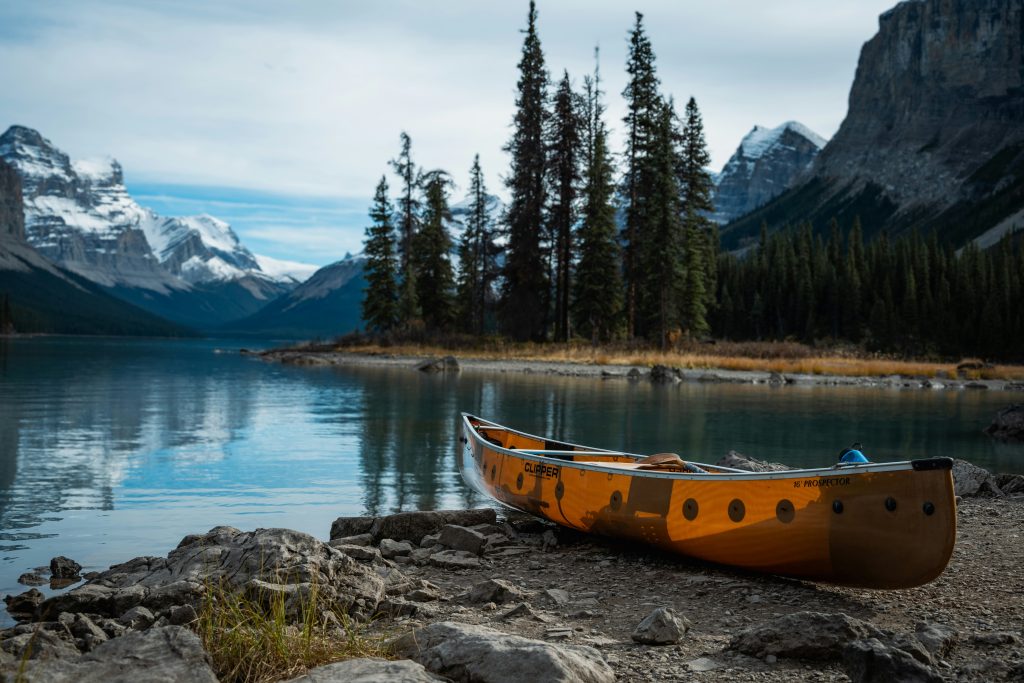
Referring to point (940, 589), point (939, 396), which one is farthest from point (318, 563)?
point (939, 396)

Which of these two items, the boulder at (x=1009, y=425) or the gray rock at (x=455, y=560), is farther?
the boulder at (x=1009, y=425)

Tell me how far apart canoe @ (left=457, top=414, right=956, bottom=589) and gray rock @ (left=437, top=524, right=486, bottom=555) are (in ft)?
3.93

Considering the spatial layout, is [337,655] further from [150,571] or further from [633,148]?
[633,148]

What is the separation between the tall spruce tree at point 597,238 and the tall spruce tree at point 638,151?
1.15 m

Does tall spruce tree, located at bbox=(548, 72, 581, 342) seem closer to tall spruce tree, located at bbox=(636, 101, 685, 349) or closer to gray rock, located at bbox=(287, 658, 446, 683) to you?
tall spruce tree, located at bbox=(636, 101, 685, 349)

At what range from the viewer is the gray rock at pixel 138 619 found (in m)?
6.97

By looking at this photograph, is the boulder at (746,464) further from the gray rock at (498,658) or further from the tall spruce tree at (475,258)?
the tall spruce tree at (475,258)

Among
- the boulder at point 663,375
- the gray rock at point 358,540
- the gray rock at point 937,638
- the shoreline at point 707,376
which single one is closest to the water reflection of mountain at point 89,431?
the gray rock at point 358,540

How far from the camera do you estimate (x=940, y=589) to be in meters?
8.15

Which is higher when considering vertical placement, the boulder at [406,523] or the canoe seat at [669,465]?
the canoe seat at [669,465]

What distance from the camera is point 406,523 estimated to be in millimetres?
10672

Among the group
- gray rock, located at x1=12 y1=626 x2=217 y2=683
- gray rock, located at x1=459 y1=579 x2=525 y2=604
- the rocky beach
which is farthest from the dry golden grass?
gray rock, located at x1=12 y1=626 x2=217 y2=683

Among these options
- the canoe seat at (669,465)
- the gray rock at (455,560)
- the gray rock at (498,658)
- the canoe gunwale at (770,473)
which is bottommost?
the gray rock at (455,560)

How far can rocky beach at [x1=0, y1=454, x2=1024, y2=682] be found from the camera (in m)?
5.32
